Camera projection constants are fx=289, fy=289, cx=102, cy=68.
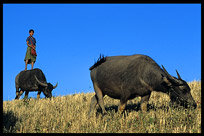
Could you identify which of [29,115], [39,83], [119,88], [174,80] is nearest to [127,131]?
[119,88]

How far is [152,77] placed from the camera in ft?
27.2

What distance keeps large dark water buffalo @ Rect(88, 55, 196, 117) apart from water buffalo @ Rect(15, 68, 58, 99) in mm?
6995

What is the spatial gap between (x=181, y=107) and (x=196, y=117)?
3.13 feet

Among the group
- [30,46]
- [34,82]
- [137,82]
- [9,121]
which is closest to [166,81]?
[137,82]

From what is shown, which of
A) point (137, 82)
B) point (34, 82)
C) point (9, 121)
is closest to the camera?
point (9, 121)

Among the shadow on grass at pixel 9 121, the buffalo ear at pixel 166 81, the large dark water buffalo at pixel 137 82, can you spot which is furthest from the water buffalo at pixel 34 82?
the buffalo ear at pixel 166 81

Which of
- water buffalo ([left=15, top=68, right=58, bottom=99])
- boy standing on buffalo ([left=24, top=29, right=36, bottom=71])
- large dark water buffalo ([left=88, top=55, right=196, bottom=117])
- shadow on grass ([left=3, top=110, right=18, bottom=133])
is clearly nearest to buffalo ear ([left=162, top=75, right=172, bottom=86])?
→ large dark water buffalo ([left=88, top=55, right=196, bottom=117])

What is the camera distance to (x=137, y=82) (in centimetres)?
804

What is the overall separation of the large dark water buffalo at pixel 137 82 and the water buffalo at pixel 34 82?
7.00m

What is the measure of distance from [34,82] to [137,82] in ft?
29.8

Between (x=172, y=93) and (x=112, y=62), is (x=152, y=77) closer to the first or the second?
(x=172, y=93)

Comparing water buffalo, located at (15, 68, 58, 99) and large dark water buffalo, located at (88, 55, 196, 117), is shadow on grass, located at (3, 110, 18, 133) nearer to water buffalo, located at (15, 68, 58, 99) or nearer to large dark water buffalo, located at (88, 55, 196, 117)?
large dark water buffalo, located at (88, 55, 196, 117)

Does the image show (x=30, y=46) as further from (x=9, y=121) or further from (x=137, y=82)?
(x=137, y=82)

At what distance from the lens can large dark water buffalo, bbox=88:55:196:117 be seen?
807cm
